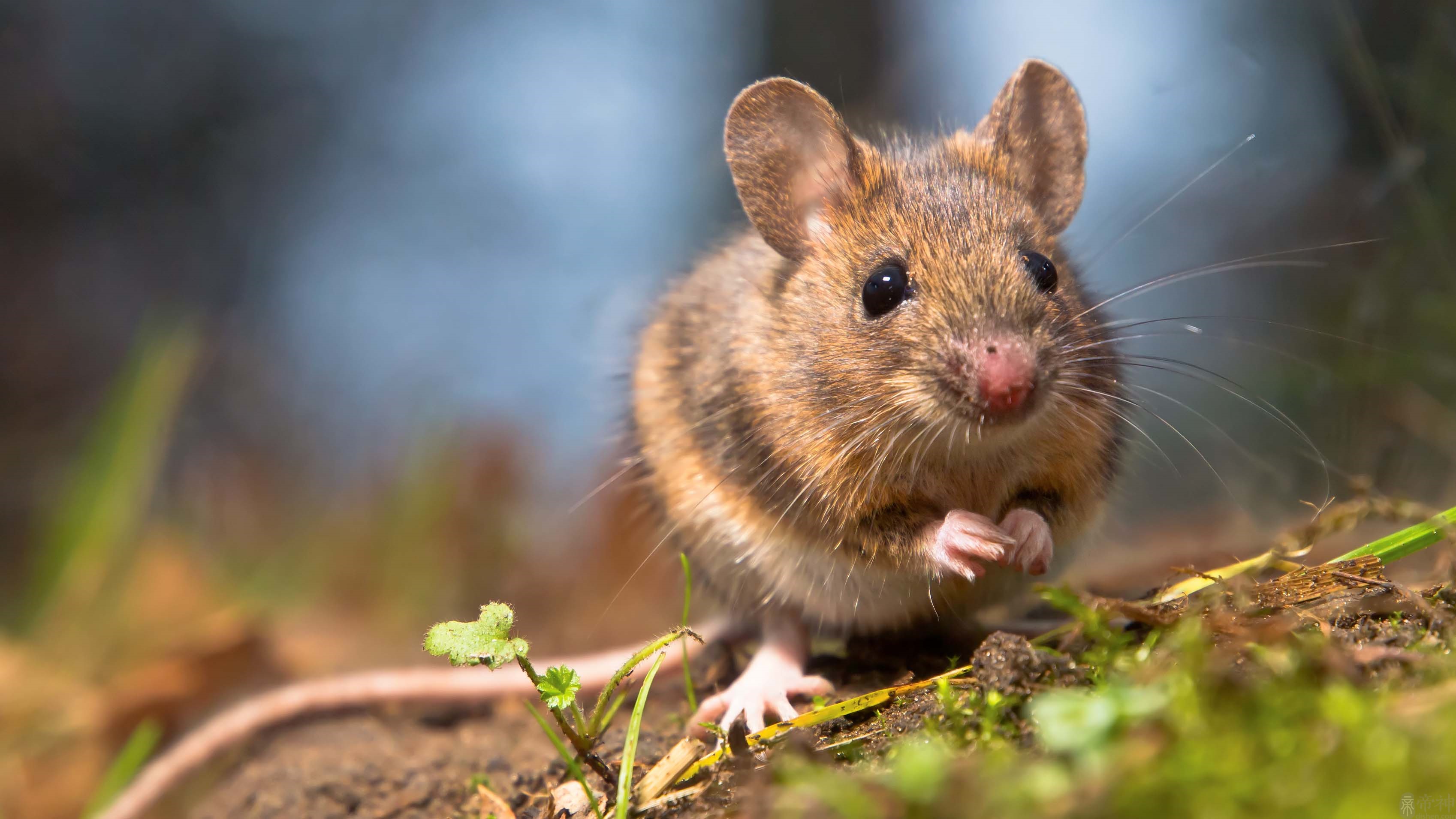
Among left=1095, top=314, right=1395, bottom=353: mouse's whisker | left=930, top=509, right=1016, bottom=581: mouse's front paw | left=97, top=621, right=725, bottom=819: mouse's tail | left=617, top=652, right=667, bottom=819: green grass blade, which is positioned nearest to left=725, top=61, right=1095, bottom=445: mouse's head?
left=930, top=509, right=1016, bottom=581: mouse's front paw

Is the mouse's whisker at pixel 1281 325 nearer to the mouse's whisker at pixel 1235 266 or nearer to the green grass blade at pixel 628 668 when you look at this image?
the mouse's whisker at pixel 1235 266

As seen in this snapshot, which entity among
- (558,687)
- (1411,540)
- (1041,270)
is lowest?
(1411,540)

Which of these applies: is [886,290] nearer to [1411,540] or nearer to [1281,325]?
[1411,540]

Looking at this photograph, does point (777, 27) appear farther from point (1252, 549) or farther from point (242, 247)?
point (242, 247)

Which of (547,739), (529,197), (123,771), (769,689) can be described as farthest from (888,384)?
(529,197)

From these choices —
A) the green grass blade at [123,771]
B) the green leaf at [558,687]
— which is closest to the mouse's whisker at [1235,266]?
the green leaf at [558,687]

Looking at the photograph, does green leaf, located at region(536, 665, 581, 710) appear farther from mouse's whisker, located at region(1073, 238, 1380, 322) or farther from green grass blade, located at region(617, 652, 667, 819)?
mouse's whisker, located at region(1073, 238, 1380, 322)

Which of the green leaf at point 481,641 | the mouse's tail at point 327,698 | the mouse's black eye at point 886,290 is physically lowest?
the green leaf at point 481,641

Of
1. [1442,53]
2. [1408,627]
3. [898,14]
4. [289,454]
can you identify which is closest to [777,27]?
[898,14]
